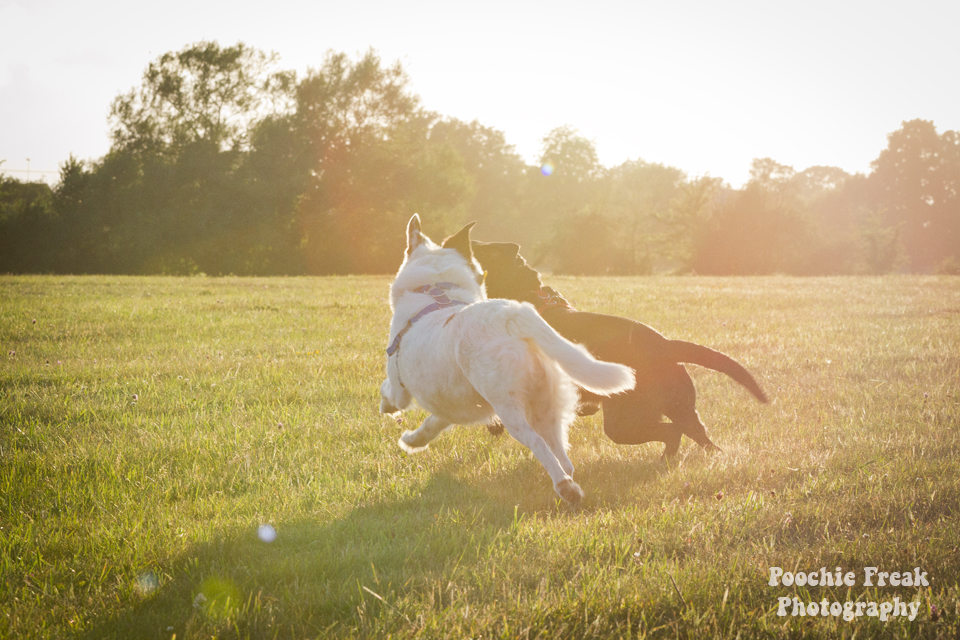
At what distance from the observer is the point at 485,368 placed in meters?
3.59

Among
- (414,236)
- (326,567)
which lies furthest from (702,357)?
(326,567)

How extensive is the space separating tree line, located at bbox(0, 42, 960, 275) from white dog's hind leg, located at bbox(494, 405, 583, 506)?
3531 cm

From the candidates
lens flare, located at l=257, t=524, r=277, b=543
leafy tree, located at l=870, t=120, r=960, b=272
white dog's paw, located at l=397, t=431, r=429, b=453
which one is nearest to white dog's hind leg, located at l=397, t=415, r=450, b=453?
white dog's paw, located at l=397, t=431, r=429, b=453

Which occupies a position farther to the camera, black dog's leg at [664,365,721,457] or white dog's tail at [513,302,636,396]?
black dog's leg at [664,365,721,457]

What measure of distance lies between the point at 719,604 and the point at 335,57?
4219 cm

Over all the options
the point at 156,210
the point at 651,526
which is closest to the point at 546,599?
the point at 651,526

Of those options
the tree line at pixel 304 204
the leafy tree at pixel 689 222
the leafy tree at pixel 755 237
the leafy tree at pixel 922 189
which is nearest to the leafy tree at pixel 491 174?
the tree line at pixel 304 204

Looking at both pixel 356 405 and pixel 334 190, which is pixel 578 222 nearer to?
pixel 334 190

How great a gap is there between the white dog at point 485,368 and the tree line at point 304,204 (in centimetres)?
3433

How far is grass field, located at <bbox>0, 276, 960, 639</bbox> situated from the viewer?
256 centimetres

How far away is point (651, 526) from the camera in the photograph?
3412mm

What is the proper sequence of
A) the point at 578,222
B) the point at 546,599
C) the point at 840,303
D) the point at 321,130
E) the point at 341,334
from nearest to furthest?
1. the point at 546,599
2. the point at 341,334
3. the point at 840,303
4. the point at 321,130
5. the point at 578,222

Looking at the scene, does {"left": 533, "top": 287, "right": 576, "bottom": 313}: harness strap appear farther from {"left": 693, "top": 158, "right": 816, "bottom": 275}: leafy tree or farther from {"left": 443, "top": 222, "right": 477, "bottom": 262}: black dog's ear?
{"left": 693, "top": 158, "right": 816, "bottom": 275}: leafy tree

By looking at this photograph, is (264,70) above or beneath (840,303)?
above
